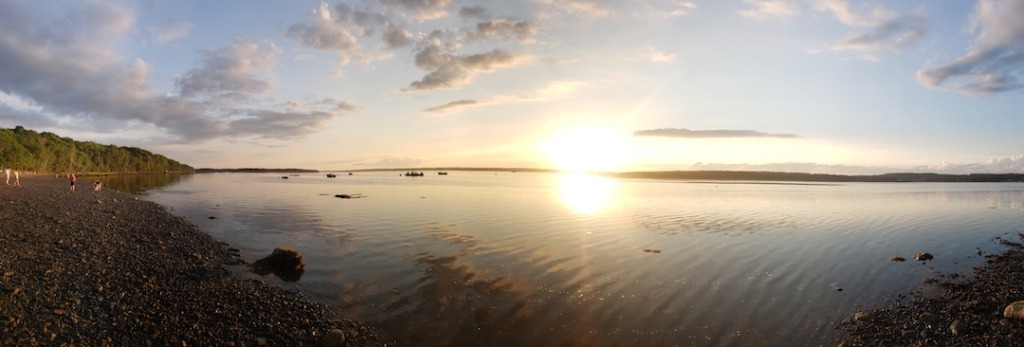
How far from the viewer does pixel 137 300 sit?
14914mm

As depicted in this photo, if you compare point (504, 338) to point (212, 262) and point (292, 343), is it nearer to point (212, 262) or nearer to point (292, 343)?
point (292, 343)

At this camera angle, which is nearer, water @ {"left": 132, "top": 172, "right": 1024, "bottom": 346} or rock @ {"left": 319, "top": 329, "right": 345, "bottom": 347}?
rock @ {"left": 319, "top": 329, "right": 345, "bottom": 347}

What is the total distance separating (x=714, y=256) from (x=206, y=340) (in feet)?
82.0

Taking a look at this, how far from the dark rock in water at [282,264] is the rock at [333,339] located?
9580 millimetres

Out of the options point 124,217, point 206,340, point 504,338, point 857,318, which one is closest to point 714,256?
point 857,318

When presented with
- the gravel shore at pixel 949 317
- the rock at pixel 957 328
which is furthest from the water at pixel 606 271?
the rock at pixel 957 328

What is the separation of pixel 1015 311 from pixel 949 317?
1.58m

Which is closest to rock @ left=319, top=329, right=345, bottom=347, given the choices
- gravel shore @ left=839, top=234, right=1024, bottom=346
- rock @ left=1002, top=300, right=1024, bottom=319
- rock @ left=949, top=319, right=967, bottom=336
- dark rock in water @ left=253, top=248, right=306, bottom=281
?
dark rock in water @ left=253, top=248, right=306, bottom=281

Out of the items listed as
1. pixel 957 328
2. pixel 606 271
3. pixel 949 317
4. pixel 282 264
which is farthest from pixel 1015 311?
pixel 282 264

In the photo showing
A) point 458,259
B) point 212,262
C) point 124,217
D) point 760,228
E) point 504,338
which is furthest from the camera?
point 760,228

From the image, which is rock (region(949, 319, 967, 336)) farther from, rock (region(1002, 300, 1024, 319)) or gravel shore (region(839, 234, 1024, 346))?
rock (region(1002, 300, 1024, 319))

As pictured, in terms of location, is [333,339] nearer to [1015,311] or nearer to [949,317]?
[949,317]

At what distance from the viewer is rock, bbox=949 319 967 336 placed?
44.7 ft

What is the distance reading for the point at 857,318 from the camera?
15.9 m
